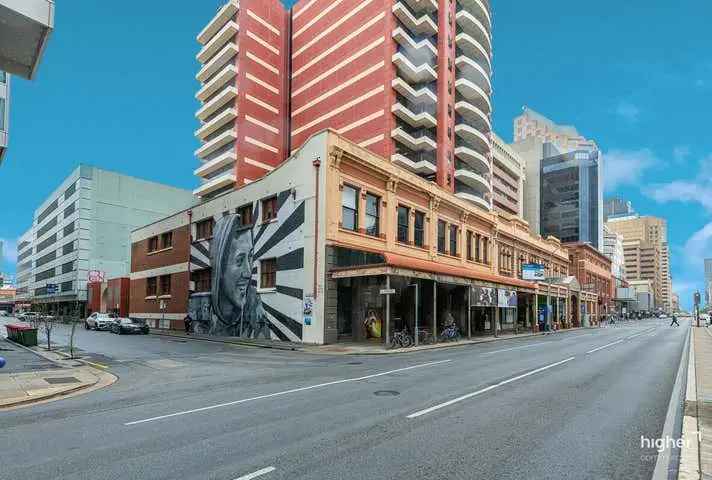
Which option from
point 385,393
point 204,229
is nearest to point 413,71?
point 204,229

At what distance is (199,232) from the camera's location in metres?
40.8

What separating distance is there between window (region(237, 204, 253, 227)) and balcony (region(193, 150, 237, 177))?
33.1 m

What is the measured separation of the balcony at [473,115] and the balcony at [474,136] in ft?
4.49

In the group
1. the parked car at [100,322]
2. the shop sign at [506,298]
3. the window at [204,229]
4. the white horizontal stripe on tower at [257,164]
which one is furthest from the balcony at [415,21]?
the parked car at [100,322]

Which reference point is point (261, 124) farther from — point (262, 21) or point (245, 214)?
point (245, 214)

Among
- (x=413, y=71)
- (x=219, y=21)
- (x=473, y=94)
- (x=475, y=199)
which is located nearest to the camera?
(x=413, y=71)

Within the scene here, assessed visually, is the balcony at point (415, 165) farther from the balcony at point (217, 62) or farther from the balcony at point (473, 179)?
the balcony at point (217, 62)

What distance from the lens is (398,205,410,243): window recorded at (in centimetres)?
3416

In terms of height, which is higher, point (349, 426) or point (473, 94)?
point (473, 94)

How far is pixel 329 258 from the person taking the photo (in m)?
27.2

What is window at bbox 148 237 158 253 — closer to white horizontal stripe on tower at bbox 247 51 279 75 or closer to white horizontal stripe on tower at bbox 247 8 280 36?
white horizontal stripe on tower at bbox 247 51 279 75

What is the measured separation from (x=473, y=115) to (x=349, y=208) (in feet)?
157

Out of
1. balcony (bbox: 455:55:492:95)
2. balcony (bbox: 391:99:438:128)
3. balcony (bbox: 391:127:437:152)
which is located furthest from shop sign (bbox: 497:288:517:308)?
balcony (bbox: 455:55:492:95)

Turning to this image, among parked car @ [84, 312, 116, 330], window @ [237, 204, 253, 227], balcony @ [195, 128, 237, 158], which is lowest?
parked car @ [84, 312, 116, 330]
